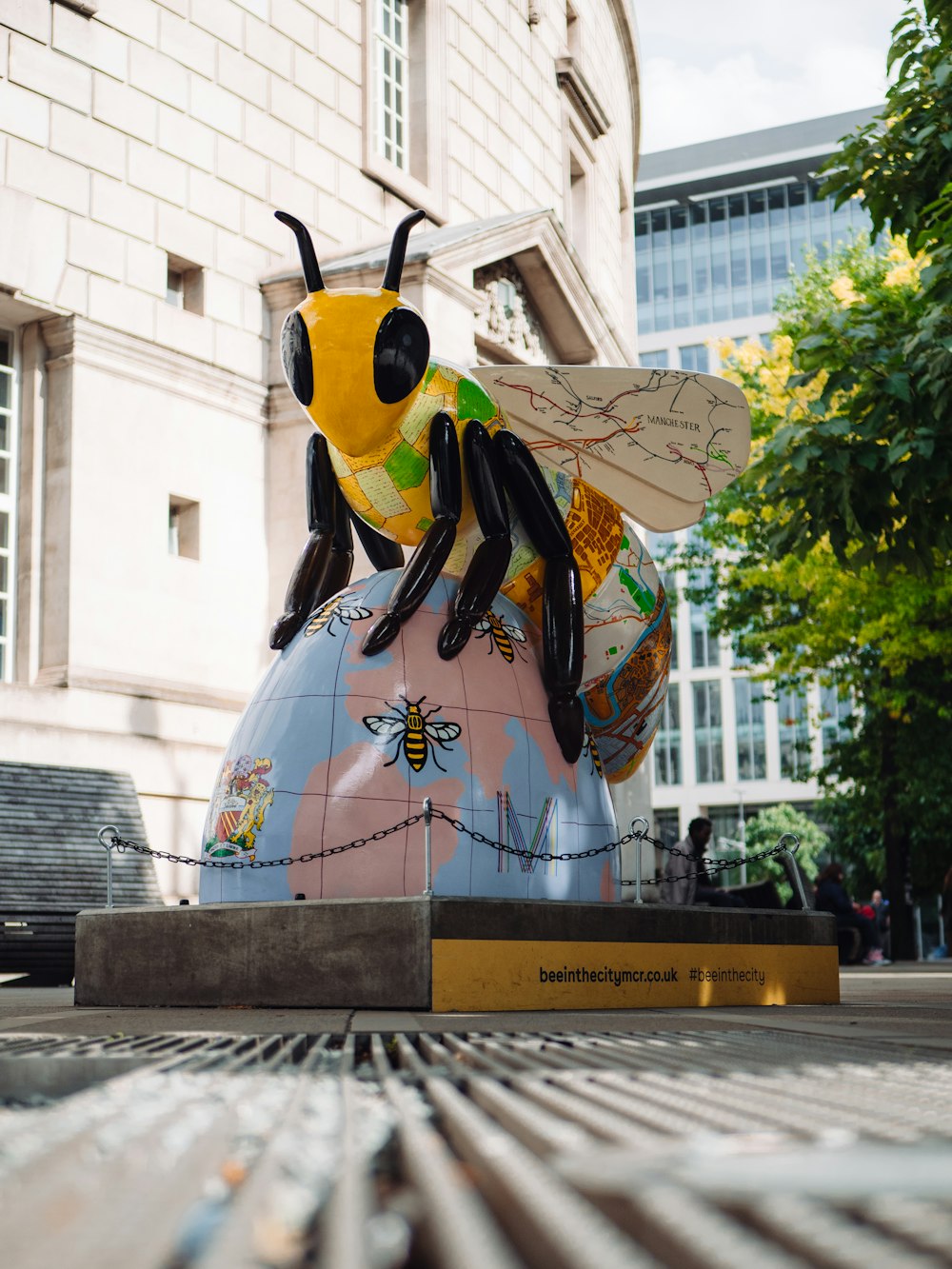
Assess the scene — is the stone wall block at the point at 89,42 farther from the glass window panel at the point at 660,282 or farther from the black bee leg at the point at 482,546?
the glass window panel at the point at 660,282

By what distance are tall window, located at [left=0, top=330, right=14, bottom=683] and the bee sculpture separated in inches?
361

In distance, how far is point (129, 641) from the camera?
17.1 m

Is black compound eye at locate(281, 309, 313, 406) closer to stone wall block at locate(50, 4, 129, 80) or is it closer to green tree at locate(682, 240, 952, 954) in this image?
green tree at locate(682, 240, 952, 954)

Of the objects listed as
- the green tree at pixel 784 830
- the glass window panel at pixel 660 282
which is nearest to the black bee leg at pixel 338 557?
the green tree at pixel 784 830

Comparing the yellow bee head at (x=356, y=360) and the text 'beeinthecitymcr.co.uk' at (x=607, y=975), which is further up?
the yellow bee head at (x=356, y=360)

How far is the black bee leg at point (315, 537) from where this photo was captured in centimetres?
835

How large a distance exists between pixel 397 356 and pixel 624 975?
11.2 ft

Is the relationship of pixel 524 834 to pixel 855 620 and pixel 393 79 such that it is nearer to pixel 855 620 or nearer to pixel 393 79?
pixel 855 620

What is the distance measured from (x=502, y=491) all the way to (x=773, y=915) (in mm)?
3017

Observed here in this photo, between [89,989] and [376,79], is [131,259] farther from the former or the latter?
[89,989]

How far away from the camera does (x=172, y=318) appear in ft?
59.5

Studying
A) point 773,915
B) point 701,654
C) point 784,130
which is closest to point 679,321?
point 784,130

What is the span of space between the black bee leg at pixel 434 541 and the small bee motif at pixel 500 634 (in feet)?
1.25

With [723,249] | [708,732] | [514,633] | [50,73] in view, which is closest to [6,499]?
[50,73]
